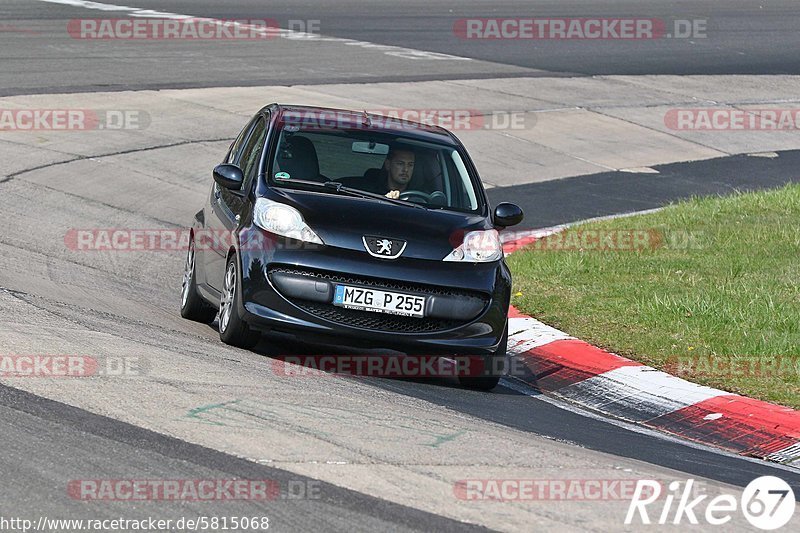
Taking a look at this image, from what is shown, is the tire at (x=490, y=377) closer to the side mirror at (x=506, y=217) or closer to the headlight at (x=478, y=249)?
the headlight at (x=478, y=249)

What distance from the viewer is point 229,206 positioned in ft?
31.2

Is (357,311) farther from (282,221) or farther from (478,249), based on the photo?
(478,249)

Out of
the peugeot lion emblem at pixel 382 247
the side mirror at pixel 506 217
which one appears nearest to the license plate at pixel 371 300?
the peugeot lion emblem at pixel 382 247

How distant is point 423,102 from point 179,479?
51.8ft

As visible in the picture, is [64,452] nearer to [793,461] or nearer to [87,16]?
[793,461]

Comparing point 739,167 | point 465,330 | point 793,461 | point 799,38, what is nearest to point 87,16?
point 739,167

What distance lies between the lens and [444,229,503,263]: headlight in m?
8.74

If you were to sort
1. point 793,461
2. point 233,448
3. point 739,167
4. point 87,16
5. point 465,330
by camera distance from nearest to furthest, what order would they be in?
point 233,448 → point 793,461 → point 465,330 → point 739,167 → point 87,16

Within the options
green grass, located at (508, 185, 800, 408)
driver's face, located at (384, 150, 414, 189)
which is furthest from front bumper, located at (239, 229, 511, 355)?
green grass, located at (508, 185, 800, 408)

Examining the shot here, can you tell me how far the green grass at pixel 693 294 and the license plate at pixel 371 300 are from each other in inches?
77.2

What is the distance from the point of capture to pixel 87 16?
27297 mm

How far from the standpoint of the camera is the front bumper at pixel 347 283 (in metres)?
8.41

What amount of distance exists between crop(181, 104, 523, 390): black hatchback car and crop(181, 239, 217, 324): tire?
21 cm

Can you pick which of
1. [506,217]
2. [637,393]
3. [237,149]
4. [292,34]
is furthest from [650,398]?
[292,34]
